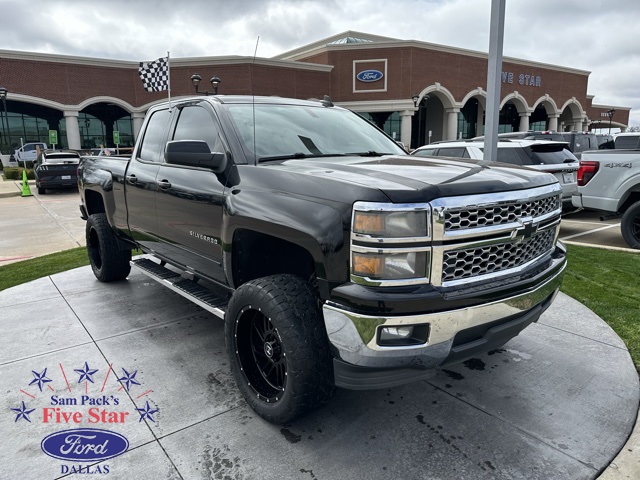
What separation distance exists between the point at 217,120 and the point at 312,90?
3719 cm

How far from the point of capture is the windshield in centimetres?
335

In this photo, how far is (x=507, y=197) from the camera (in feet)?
8.34

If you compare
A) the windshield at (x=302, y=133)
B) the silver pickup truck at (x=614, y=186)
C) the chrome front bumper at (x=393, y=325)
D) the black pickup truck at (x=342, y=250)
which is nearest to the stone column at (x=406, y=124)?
the silver pickup truck at (x=614, y=186)

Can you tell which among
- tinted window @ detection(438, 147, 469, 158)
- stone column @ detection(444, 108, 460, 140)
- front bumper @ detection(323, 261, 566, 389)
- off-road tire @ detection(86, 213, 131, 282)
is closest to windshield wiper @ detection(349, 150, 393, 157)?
front bumper @ detection(323, 261, 566, 389)

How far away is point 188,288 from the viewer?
12.8 ft

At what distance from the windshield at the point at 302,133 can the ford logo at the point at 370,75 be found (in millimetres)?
37409

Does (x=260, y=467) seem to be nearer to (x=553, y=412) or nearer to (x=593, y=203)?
(x=553, y=412)

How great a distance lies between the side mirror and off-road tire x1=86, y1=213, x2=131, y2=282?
2.76 meters

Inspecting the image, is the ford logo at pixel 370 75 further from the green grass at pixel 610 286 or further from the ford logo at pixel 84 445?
the ford logo at pixel 84 445

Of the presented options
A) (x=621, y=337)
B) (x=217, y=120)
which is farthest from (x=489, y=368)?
(x=217, y=120)

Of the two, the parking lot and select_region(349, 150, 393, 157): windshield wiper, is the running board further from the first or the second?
select_region(349, 150, 393, 157): windshield wiper

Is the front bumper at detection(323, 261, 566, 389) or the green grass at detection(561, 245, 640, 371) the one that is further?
the green grass at detection(561, 245, 640, 371)

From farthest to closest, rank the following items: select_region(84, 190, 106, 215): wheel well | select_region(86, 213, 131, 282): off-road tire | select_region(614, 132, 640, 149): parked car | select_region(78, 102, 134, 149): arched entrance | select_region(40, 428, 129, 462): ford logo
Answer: select_region(78, 102, 134, 149): arched entrance
select_region(614, 132, 640, 149): parked car
select_region(84, 190, 106, 215): wheel well
select_region(86, 213, 131, 282): off-road tire
select_region(40, 428, 129, 462): ford logo

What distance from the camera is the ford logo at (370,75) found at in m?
39.3
